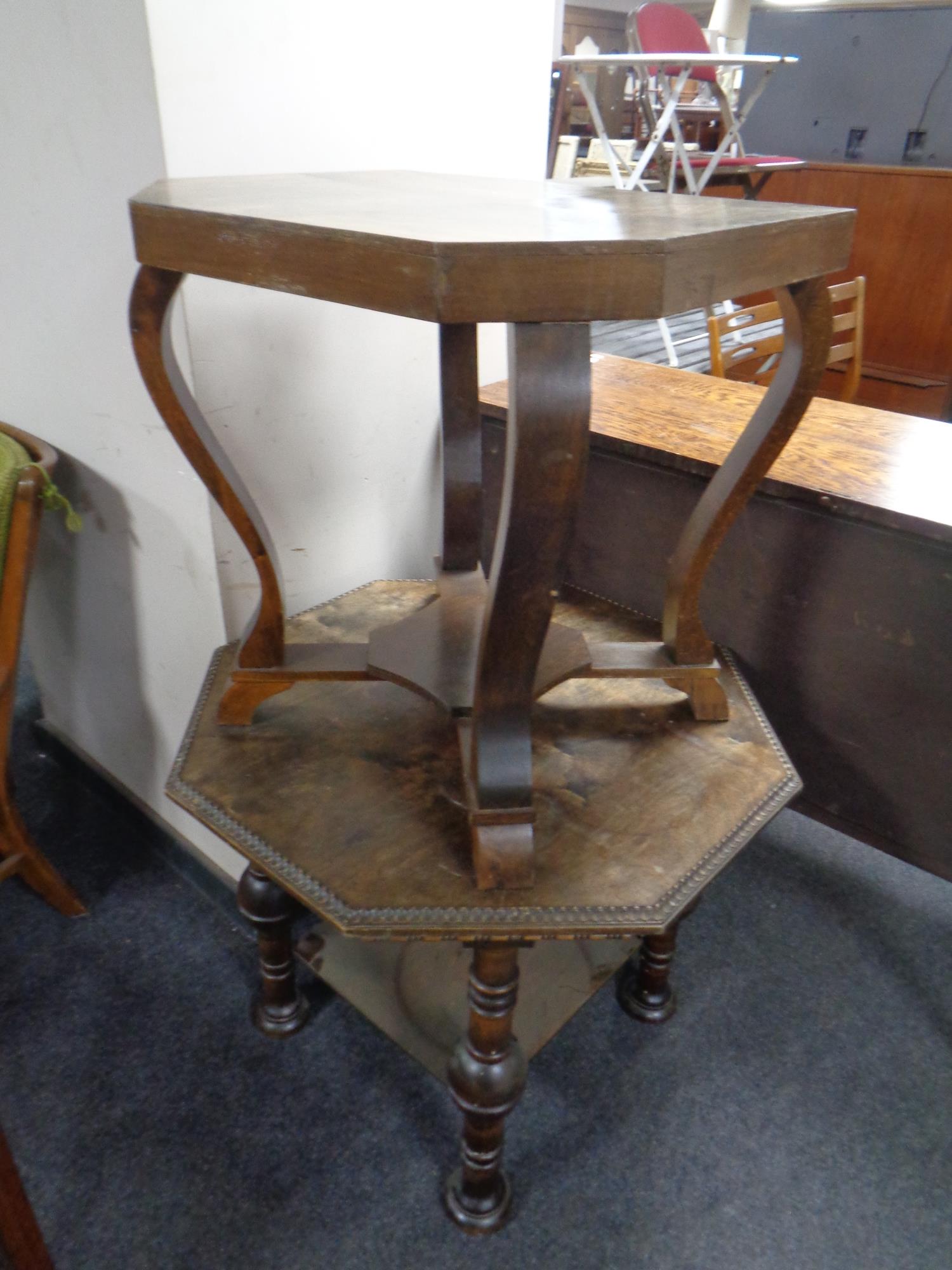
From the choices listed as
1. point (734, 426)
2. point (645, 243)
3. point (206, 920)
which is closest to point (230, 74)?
point (645, 243)

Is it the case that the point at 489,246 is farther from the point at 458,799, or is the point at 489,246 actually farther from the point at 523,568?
the point at 458,799

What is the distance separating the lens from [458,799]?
0.83 meters

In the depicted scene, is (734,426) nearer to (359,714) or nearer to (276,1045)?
(359,714)

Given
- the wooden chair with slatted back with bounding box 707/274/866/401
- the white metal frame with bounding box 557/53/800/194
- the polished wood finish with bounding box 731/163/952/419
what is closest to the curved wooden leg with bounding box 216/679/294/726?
the wooden chair with slatted back with bounding box 707/274/866/401

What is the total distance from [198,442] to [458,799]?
40 centimetres

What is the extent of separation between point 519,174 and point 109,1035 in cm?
129

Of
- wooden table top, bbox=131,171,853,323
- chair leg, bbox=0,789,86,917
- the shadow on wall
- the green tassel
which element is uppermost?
wooden table top, bbox=131,171,853,323

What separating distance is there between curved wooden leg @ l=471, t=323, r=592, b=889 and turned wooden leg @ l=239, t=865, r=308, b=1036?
446 mm

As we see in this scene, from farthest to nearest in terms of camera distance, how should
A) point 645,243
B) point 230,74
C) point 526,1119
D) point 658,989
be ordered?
point 658,989 < point 526,1119 < point 230,74 < point 645,243

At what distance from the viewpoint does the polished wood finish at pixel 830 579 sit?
95 centimetres

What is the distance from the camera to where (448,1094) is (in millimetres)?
1163

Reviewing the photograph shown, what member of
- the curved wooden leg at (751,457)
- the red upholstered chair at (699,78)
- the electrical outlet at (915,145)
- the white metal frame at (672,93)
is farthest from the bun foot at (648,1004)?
the electrical outlet at (915,145)

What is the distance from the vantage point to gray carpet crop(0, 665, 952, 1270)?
3.29 feet

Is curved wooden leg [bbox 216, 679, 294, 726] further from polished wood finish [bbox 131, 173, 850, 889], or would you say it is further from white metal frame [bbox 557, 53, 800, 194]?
white metal frame [bbox 557, 53, 800, 194]
